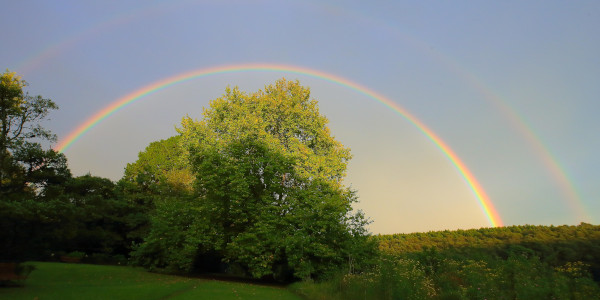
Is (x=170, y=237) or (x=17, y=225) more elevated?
(x=170, y=237)

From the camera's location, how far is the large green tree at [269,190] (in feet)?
85.8

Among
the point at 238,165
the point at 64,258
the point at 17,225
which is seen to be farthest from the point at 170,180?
the point at 17,225

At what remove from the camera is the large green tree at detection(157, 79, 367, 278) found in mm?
26156

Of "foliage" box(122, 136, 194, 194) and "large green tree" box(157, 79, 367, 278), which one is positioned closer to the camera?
"large green tree" box(157, 79, 367, 278)

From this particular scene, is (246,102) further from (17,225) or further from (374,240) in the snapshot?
(17,225)

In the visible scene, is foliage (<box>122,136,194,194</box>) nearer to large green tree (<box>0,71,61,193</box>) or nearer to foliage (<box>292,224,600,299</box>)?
large green tree (<box>0,71,61,193</box>)

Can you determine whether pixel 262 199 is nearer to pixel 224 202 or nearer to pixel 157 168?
pixel 224 202

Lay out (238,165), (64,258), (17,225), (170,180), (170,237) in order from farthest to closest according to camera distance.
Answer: (170,180), (64,258), (170,237), (238,165), (17,225)

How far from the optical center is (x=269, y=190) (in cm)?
2920

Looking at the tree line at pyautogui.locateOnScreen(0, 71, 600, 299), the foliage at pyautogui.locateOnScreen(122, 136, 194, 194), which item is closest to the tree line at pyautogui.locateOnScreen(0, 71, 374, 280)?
the tree line at pyautogui.locateOnScreen(0, 71, 600, 299)

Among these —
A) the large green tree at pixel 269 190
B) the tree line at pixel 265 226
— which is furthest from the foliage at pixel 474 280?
the large green tree at pixel 269 190

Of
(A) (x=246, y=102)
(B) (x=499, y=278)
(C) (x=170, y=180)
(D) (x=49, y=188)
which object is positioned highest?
(A) (x=246, y=102)

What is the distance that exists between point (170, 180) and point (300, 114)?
65.3 feet

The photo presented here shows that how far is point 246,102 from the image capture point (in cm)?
3625
